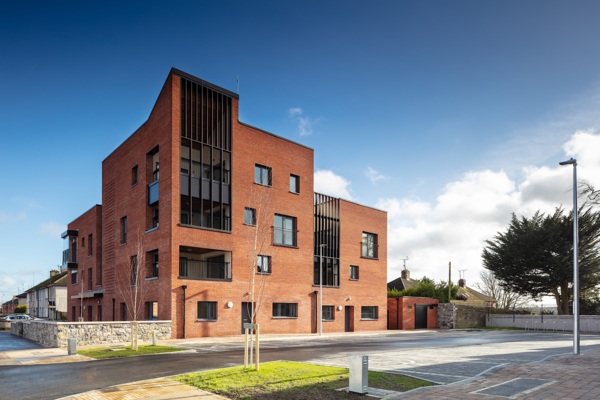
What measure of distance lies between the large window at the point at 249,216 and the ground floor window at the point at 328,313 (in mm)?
10114

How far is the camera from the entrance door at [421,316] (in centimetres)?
4628

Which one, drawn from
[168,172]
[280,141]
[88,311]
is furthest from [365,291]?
[88,311]

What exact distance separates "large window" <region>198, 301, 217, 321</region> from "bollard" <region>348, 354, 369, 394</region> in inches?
807

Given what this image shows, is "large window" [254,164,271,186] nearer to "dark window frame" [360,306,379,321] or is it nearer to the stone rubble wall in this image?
the stone rubble wall

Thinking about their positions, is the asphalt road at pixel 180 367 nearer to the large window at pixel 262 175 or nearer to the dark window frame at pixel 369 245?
the large window at pixel 262 175

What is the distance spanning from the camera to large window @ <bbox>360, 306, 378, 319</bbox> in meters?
42.2

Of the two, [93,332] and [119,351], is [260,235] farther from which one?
[119,351]

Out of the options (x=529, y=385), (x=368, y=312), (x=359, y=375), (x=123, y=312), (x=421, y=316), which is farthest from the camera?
(x=421, y=316)

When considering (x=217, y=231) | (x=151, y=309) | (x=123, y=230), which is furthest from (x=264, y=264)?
(x=123, y=230)

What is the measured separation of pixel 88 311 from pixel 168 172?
21.3 m

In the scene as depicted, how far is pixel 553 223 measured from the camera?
161 ft

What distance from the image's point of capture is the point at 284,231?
36094 mm

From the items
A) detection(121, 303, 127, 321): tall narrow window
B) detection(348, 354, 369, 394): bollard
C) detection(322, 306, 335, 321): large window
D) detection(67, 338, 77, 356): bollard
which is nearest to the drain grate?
detection(348, 354, 369, 394): bollard

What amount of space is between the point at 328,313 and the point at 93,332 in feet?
64.0
